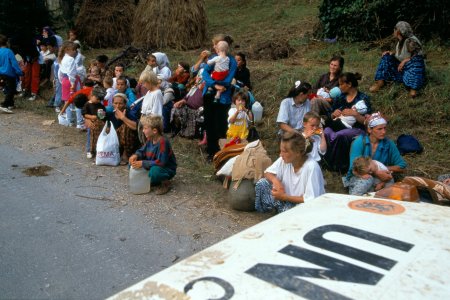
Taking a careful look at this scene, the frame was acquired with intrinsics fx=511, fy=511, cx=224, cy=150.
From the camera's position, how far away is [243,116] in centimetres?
710

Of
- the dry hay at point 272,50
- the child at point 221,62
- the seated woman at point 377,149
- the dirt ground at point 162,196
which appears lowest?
the dirt ground at point 162,196

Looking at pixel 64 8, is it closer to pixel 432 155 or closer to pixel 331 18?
pixel 331 18

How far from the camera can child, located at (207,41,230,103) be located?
23.6 feet

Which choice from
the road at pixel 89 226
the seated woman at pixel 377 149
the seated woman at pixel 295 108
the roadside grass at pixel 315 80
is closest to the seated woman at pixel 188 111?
the roadside grass at pixel 315 80

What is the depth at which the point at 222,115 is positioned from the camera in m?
7.50

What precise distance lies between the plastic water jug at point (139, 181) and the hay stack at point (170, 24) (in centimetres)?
856

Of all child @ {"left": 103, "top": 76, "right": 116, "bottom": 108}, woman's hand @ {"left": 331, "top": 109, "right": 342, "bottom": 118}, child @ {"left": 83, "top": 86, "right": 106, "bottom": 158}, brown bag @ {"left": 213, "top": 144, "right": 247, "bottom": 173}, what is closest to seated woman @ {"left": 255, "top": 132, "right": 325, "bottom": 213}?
brown bag @ {"left": 213, "top": 144, "right": 247, "bottom": 173}

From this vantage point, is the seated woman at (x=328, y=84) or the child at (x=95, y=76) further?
the child at (x=95, y=76)

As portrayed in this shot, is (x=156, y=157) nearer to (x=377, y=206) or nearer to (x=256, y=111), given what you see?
(x=256, y=111)

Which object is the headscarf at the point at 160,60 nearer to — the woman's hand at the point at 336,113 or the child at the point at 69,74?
the child at the point at 69,74

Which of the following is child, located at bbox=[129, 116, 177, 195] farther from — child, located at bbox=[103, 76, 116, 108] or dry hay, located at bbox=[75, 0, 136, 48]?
dry hay, located at bbox=[75, 0, 136, 48]

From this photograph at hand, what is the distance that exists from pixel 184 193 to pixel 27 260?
221cm

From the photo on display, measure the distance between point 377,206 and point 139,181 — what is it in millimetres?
3944

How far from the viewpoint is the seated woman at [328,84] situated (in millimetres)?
7000
